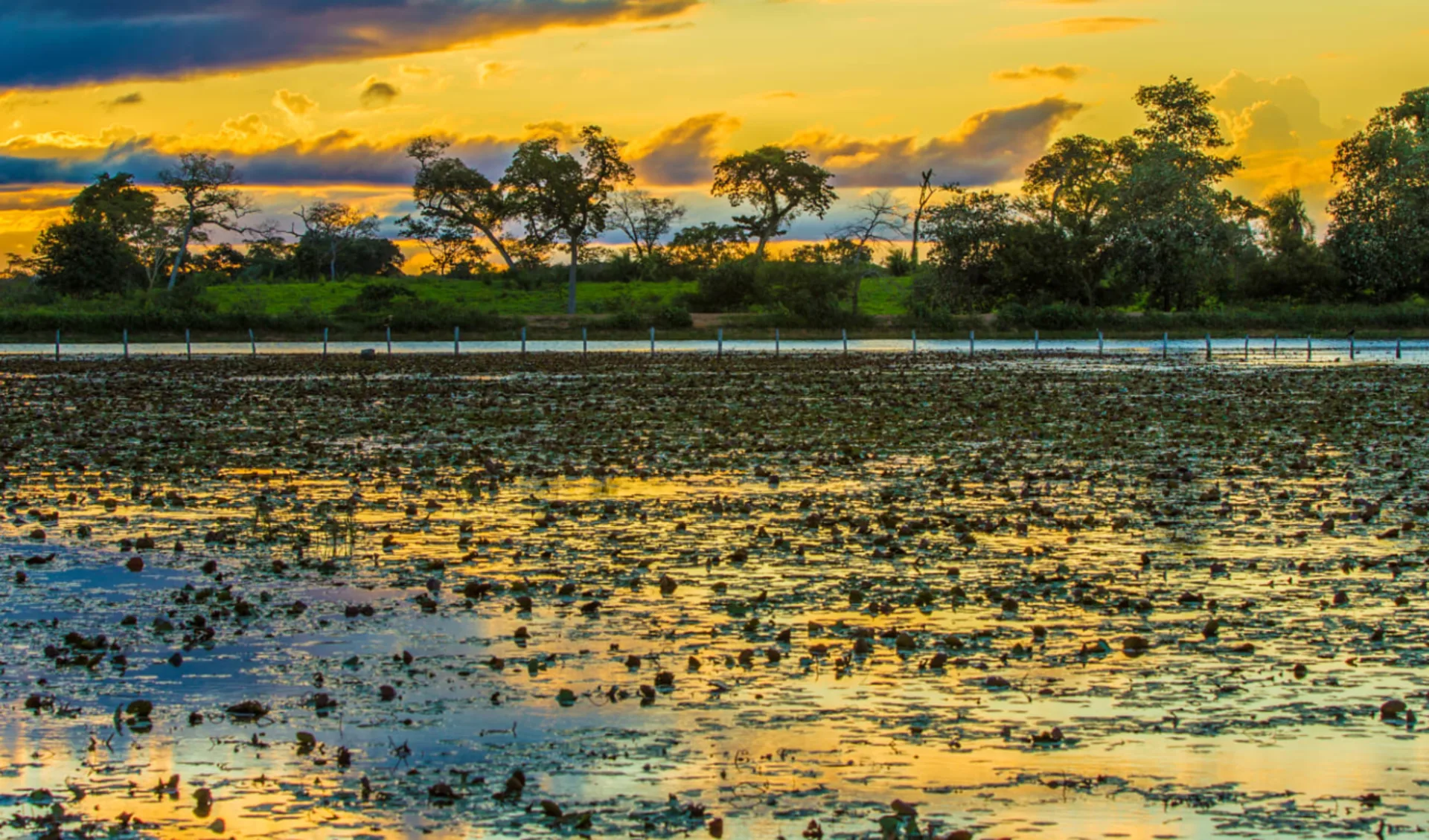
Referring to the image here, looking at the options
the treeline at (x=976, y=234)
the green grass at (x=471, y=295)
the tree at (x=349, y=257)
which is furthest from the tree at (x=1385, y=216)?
the tree at (x=349, y=257)

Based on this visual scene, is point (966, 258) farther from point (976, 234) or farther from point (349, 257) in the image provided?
point (349, 257)

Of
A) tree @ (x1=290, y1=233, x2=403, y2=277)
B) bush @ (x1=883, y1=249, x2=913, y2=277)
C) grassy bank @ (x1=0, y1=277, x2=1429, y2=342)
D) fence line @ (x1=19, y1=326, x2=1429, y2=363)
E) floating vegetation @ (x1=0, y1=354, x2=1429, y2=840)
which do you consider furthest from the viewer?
tree @ (x1=290, y1=233, x2=403, y2=277)

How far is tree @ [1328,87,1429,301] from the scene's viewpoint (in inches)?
4011

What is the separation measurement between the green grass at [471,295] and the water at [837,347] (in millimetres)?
13123

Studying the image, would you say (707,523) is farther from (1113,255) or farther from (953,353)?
(1113,255)

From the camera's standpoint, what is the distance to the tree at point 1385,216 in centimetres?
10188

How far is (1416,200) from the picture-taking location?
4058 inches

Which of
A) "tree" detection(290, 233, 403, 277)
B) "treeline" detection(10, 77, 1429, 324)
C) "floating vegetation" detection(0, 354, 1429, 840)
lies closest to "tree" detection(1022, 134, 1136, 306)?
"treeline" detection(10, 77, 1429, 324)

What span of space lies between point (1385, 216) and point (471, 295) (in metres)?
64.1

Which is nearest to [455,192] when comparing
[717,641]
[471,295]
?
[471,295]

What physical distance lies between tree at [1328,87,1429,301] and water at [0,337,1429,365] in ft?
46.5

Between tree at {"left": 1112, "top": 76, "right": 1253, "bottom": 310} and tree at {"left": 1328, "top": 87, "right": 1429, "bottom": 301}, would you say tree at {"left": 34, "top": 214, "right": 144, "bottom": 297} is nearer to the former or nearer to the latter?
tree at {"left": 1112, "top": 76, "right": 1253, "bottom": 310}

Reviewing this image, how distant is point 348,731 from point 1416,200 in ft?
352

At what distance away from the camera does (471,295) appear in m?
112
